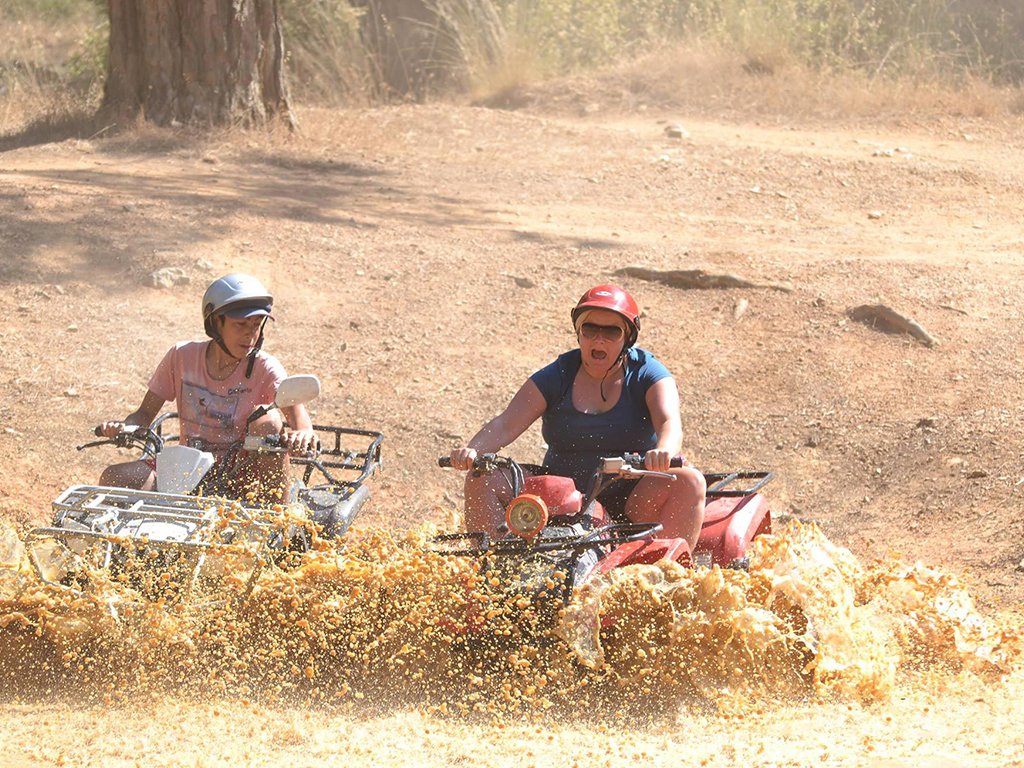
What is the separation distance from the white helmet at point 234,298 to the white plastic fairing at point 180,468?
59 centimetres

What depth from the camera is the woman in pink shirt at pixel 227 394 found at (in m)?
5.64

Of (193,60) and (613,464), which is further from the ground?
(193,60)

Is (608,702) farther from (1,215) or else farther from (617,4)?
(617,4)

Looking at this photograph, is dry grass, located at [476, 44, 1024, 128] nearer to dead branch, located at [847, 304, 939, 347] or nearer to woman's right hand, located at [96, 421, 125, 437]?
dead branch, located at [847, 304, 939, 347]

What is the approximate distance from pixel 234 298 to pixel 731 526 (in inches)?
89.5

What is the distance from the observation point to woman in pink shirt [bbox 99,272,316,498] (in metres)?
5.64

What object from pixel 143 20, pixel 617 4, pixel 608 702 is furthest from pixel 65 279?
pixel 617 4

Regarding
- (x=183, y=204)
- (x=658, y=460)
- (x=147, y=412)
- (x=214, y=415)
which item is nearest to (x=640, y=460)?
(x=658, y=460)

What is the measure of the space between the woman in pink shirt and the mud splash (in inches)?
19.1

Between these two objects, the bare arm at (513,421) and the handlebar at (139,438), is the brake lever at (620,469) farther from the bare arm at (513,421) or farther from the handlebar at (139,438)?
the handlebar at (139,438)

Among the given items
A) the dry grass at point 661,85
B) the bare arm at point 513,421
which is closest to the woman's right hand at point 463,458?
the bare arm at point 513,421

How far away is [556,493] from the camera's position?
5.30m

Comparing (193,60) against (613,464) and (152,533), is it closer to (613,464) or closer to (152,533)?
(152,533)

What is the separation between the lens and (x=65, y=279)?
10156mm
